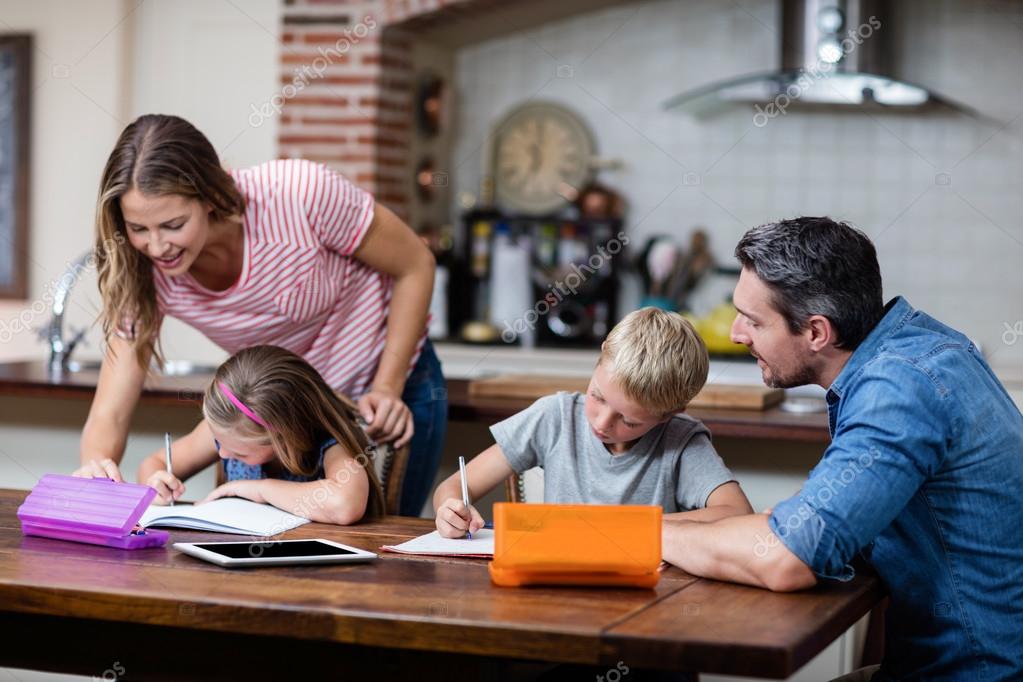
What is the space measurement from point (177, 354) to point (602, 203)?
1.79 m

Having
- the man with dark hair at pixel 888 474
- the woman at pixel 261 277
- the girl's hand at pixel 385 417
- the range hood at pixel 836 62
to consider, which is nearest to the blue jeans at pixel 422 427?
the woman at pixel 261 277

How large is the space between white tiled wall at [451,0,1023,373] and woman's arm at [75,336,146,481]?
306 centimetres

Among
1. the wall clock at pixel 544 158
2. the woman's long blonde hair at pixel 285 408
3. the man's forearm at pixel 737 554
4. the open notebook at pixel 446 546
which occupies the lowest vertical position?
the open notebook at pixel 446 546

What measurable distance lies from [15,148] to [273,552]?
4.03m

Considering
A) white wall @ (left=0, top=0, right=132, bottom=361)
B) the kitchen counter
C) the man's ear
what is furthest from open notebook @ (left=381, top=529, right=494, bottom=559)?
white wall @ (left=0, top=0, right=132, bottom=361)

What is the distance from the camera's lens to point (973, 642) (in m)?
1.59

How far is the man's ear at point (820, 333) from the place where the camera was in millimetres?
1673

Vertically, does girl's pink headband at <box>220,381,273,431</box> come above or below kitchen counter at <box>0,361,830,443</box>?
above

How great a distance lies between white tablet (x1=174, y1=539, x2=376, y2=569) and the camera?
5.30 feet

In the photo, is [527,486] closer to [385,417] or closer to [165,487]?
[385,417]

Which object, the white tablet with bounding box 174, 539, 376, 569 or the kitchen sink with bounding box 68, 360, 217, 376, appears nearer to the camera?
the white tablet with bounding box 174, 539, 376, 569

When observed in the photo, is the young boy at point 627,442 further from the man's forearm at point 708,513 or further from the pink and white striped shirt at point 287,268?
the pink and white striped shirt at point 287,268

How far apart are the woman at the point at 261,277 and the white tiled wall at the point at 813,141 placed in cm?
279

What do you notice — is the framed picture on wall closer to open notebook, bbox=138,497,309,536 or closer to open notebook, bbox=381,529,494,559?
open notebook, bbox=138,497,309,536
